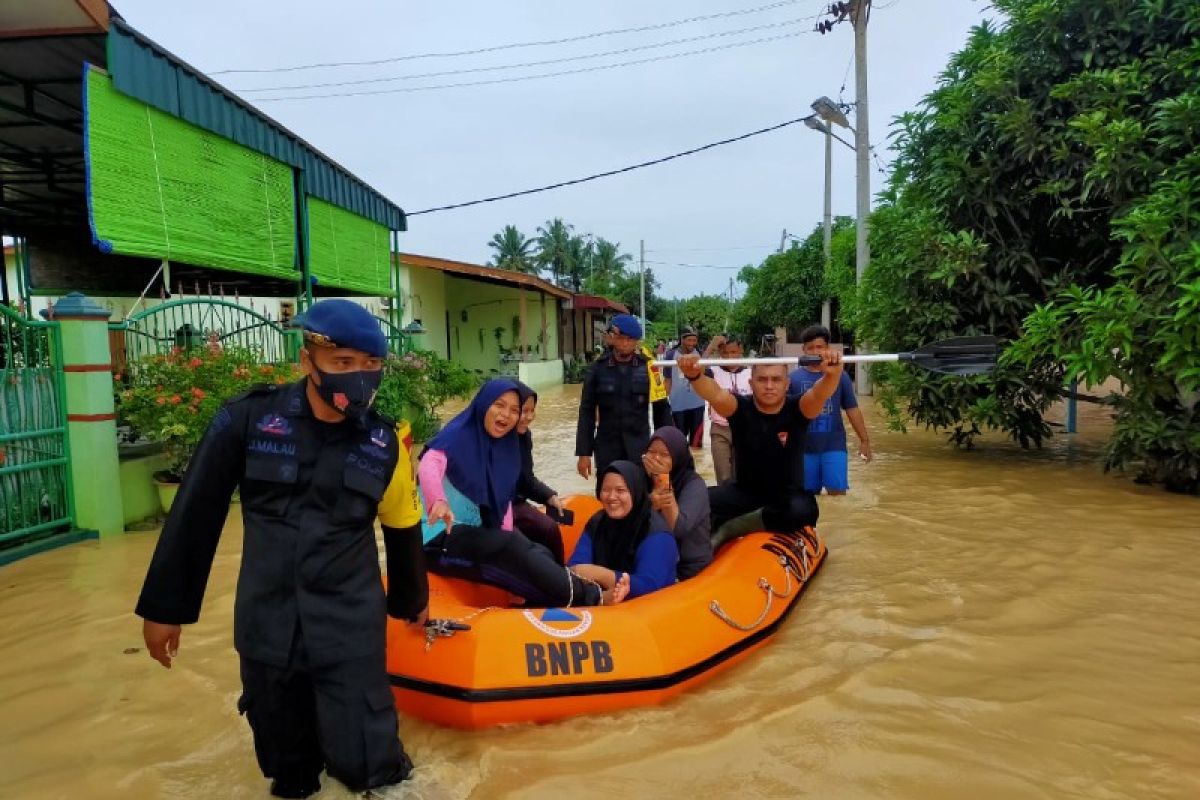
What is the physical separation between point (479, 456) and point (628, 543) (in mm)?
906

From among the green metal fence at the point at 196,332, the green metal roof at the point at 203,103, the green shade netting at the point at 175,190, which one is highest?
the green metal roof at the point at 203,103

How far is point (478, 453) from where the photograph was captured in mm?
3324

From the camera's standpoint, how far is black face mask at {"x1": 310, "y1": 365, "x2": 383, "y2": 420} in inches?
81.0

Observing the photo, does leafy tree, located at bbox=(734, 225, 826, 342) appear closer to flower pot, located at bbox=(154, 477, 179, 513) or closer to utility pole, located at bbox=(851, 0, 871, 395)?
utility pole, located at bbox=(851, 0, 871, 395)

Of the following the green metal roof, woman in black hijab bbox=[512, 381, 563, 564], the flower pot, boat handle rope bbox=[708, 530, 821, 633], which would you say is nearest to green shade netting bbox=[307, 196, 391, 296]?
the green metal roof

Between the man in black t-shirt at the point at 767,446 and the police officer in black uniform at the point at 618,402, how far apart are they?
2.46 ft

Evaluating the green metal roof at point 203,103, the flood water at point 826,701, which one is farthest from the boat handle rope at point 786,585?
the green metal roof at point 203,103

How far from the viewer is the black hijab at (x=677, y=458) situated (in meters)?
3.88

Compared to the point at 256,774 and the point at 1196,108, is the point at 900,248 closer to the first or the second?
the point at 1196,108

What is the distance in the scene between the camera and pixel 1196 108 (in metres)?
5.74

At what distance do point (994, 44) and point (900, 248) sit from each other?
6.74 feet

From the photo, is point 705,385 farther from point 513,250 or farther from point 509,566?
point 513,250

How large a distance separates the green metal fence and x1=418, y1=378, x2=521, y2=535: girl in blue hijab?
4.04 metres

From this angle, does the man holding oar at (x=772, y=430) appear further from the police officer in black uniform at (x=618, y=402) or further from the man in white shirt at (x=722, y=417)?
the police officer in black uniform at (x=618, y=402)
